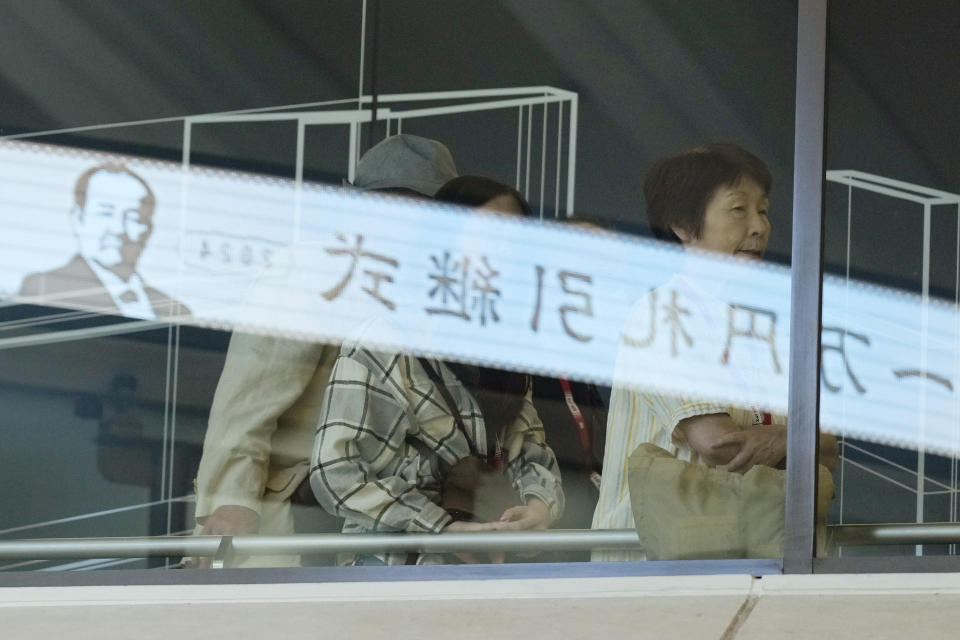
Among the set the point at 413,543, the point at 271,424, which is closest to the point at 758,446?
the point at 413,543

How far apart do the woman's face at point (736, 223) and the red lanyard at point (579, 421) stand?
34 centimetres

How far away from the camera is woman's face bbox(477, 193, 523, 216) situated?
234 cm

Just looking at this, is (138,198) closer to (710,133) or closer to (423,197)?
(423,197)

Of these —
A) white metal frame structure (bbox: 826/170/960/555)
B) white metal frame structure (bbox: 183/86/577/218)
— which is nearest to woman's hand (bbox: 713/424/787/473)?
white metal frame structure (bbox: 826/170/960/555)

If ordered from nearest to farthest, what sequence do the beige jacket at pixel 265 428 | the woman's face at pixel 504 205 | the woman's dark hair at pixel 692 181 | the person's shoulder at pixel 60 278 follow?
1. the woman's dark hair at pixel 692 181
2. the beige jacket at pixel 265 428
3. the woman's face at pixel 504 205
4. the person's shoulder at pixel 60 278

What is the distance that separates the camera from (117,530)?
2.30m

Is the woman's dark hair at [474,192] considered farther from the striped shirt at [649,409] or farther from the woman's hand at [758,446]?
the woman's hand at [758,446]

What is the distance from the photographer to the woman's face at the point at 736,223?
6.73 feet

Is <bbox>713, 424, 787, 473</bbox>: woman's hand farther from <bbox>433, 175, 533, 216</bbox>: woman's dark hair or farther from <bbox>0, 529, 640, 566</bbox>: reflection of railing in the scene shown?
<bbox>433, 175, 533, 216</bbox>: woman's dark hair

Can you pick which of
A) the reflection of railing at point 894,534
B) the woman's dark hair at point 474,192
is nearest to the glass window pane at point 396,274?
the woman's dark hair at point 474,192

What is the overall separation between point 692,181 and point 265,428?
33.6 inches

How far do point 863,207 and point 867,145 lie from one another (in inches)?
4.0

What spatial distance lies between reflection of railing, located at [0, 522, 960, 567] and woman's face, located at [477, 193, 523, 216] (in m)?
0.60

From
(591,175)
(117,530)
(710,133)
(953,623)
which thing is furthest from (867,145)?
(117,530)
